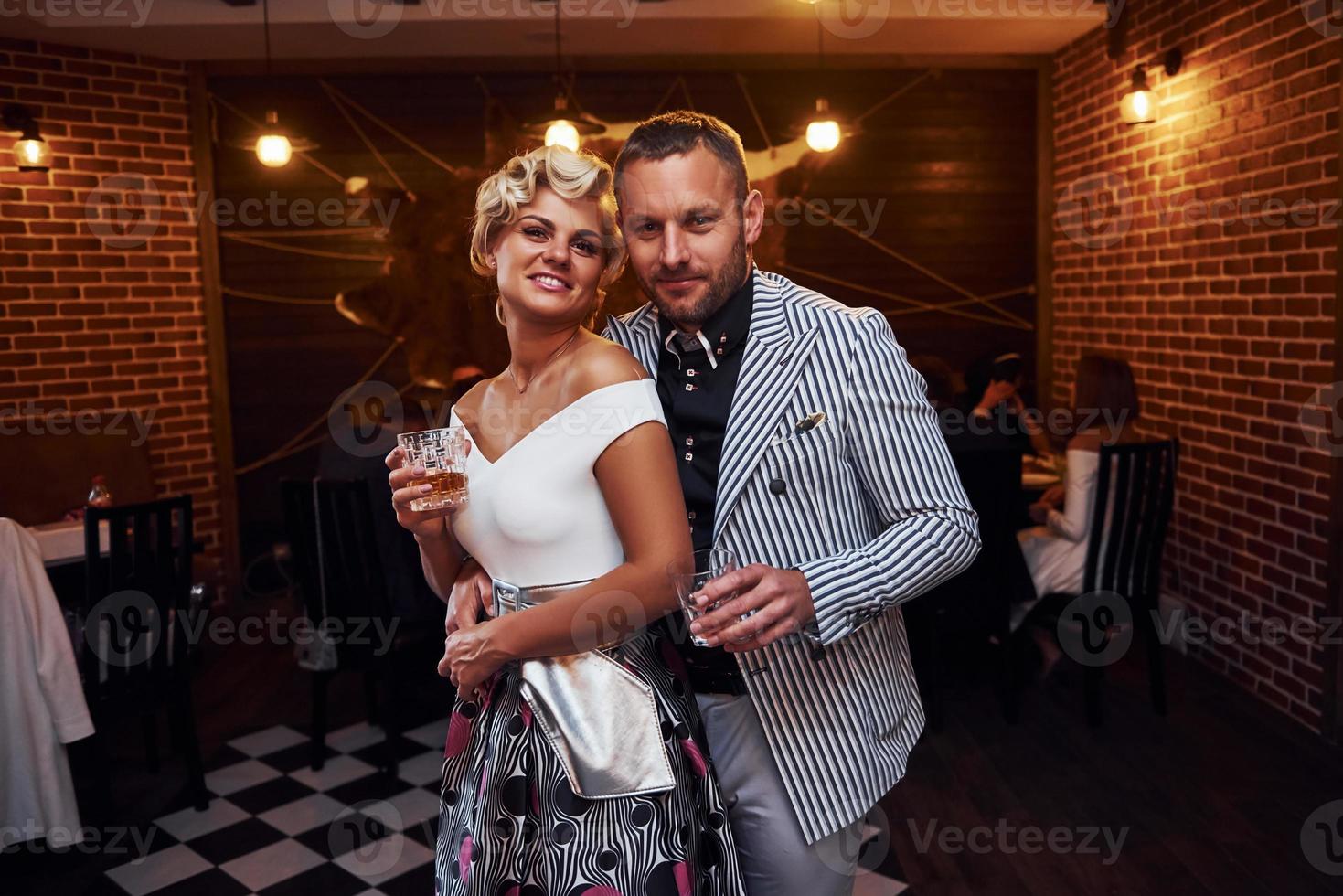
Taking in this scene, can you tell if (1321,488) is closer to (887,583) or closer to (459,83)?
(887,583)

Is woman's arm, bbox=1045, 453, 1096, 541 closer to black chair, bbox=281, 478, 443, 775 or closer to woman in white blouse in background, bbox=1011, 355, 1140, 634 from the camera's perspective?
woman in white blouse in background, bbox=1011, 355, 1140, 634

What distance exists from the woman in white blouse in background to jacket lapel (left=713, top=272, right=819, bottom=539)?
252 cm

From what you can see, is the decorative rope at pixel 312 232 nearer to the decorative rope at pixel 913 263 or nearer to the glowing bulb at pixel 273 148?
the glowing bulb at pixel 273 148

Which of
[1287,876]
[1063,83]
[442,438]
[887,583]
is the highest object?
[1063,83]

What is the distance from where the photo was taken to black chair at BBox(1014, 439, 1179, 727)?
12.1 feet

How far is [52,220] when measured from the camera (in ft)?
16.8

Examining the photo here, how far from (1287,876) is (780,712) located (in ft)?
6.46

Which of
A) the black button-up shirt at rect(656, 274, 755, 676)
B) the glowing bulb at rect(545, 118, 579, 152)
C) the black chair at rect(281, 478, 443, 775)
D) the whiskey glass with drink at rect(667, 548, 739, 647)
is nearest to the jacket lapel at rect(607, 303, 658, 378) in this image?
the black button-up shirt at rect(656, 274, 755, 676)

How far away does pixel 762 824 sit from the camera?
61.9 inches

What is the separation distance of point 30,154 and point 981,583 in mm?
4530

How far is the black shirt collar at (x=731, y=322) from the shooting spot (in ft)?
5.31

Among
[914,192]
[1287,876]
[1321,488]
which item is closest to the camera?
[1287,876]

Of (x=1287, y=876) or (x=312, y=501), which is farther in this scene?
(x=312, y=501)

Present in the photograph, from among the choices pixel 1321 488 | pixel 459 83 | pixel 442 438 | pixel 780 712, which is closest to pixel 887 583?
pixel 780 712
